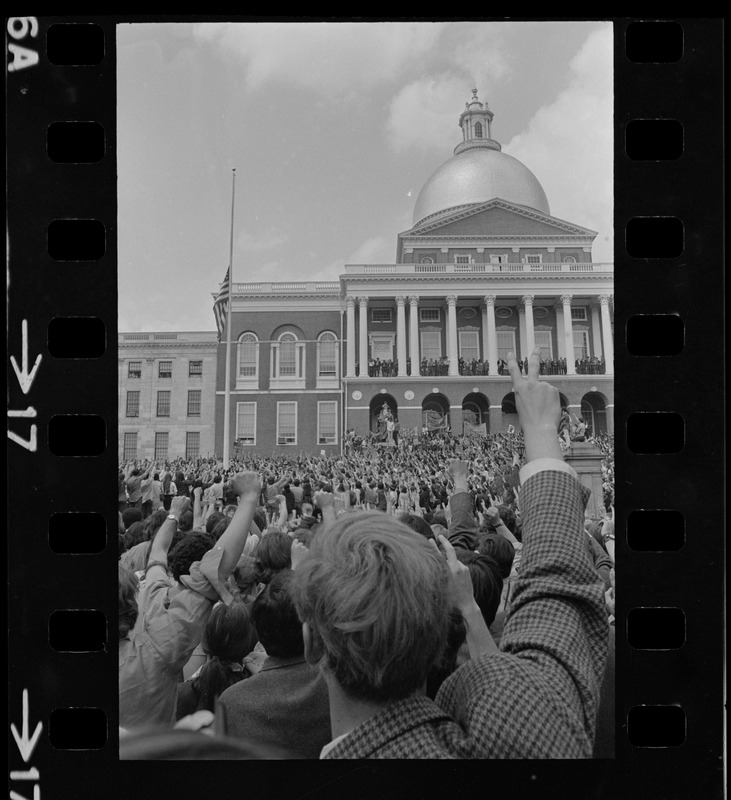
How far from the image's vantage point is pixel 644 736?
413 centimetres

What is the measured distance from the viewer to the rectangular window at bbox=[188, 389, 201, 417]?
4.87m

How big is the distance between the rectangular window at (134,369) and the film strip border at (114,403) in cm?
16

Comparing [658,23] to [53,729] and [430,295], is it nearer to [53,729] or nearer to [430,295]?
[430,295]

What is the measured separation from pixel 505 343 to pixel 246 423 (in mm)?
1862

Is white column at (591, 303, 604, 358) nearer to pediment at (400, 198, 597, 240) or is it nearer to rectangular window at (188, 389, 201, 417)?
pediment at (400, 198, 597, 240)

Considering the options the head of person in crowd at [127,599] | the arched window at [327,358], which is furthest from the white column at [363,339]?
the head of person in crowd at [127,599]

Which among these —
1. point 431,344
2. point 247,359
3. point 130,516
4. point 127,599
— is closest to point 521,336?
point 431,344

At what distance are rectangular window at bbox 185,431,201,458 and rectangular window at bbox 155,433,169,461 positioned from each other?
0.18 m

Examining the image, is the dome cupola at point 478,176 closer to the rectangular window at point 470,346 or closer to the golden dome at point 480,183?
the golden dome at point 480,183

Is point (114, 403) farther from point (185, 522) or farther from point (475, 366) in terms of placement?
point (475, 366)

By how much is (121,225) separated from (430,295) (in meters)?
2.18

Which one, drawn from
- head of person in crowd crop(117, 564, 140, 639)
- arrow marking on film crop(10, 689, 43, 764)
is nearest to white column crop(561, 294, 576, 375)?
head of person in crowd crop(117, 564, 140, 639)

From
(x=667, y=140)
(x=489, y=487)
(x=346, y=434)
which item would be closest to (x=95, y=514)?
(x=346, y=434)

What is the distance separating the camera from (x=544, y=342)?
4.61 metres
